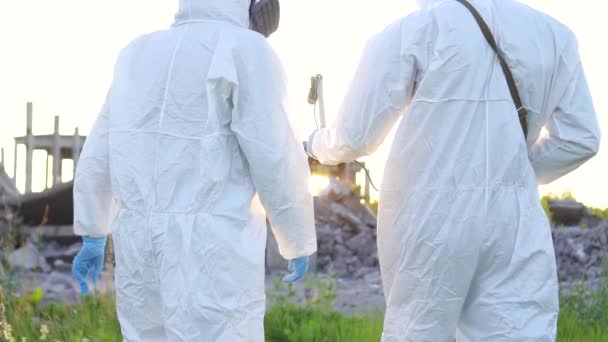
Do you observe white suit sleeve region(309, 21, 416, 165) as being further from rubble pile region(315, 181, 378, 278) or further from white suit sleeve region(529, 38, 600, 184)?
rubble pile region(315, 181, 378, 278)

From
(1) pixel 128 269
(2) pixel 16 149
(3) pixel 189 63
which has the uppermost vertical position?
(3) pixel 189 63

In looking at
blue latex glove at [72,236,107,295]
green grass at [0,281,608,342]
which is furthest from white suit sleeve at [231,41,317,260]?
green grass at [0,281,608,342]

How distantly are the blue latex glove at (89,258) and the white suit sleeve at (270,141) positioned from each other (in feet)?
2.85

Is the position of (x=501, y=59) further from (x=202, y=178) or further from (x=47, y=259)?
(x=47, y=259)

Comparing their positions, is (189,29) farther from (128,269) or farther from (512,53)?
(512,53)

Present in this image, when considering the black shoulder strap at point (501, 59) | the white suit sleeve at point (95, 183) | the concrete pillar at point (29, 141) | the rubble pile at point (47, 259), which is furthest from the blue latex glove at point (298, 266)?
the concrete pillar at point (29, 141)

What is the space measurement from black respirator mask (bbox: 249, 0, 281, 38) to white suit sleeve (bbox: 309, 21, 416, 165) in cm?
36

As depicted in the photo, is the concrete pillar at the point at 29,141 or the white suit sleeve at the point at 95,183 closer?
the white suit sleeve at the point at 95,183

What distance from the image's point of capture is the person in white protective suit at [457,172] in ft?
10.6

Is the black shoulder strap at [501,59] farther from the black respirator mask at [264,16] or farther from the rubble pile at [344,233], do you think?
the rubble pile at [344,233]

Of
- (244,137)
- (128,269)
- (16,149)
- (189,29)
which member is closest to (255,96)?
(244,137)

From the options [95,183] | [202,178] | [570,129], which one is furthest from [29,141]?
[570,129]

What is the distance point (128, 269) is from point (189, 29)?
87 cm

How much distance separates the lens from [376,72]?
3316mm
